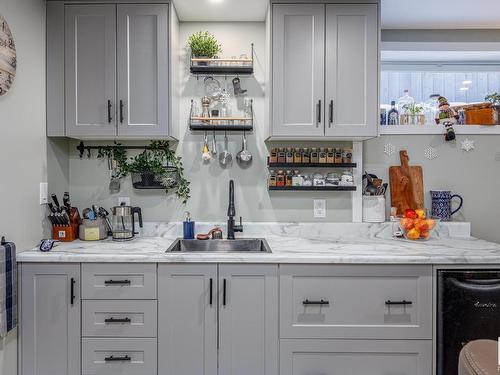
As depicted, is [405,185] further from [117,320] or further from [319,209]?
[117,320]

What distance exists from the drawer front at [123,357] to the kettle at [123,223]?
66cm

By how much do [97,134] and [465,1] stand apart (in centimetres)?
248

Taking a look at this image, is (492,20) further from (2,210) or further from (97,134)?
(2,210)

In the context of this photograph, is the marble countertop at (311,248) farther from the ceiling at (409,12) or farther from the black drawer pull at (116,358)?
the ceiling at (409,12)

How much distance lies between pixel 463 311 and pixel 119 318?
183 cm

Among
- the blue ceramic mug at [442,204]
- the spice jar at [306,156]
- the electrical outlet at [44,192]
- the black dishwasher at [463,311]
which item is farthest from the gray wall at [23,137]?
the blue ceramic mug at [442,204]

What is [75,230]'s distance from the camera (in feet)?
7.94

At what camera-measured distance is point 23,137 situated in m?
2.08

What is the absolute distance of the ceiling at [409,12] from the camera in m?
2.34

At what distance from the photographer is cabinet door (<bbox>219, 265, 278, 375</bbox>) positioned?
1.96 meters

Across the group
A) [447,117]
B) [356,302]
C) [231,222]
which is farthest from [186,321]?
[447,117]

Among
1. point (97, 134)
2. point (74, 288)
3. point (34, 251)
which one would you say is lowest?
point (74, 288)

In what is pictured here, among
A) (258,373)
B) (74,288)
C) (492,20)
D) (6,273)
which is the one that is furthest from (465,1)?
(6,273)

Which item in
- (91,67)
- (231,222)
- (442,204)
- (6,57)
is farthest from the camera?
(442,204)
